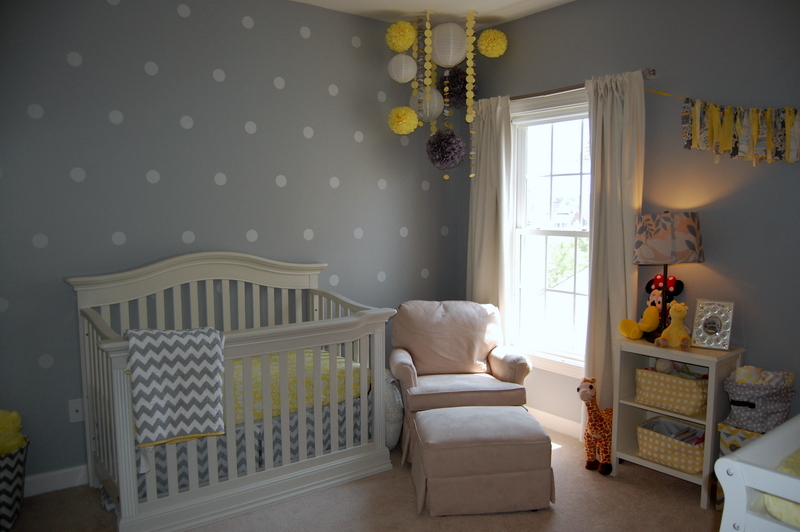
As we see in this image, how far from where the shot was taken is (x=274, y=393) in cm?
255

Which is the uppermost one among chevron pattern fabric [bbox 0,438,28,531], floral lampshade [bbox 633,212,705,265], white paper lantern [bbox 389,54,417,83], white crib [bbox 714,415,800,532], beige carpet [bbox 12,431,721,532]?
white paper lantern [bbox 389,54,417,83]

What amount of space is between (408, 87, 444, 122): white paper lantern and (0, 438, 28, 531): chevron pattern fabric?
8.57 feet

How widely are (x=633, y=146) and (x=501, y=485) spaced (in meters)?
1.74

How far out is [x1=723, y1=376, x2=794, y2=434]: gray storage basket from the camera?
229 cm

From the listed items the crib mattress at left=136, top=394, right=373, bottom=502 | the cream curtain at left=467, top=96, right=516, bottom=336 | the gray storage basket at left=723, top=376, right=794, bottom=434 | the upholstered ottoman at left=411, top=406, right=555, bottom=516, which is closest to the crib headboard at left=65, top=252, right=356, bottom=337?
the crib mattress at left=136, top=394, right=373, bottom=502

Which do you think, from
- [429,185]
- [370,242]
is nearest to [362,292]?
[370,242]

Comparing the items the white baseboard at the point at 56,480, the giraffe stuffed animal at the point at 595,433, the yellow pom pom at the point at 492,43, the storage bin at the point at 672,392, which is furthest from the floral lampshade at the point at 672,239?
the white baseboard at the point at 56,480

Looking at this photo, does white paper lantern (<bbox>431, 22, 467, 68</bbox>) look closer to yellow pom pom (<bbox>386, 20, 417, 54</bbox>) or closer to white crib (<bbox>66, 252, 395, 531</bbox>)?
yellow pom pom (<bbox>386, 20, 417, 54</bbox>)

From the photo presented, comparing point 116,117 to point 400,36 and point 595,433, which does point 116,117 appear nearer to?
point 400,36

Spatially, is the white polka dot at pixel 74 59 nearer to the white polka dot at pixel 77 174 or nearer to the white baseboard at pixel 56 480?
the white polka dot at pixel 77 174

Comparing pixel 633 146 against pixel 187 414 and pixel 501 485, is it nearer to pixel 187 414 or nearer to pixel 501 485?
pixel 501 485

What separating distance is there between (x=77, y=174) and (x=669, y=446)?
2969 millimetres

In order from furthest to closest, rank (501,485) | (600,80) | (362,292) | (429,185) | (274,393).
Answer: (429,185)
(362,292)
(600,80)
(274,393)
(501,485)

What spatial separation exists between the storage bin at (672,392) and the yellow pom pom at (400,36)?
215cm
